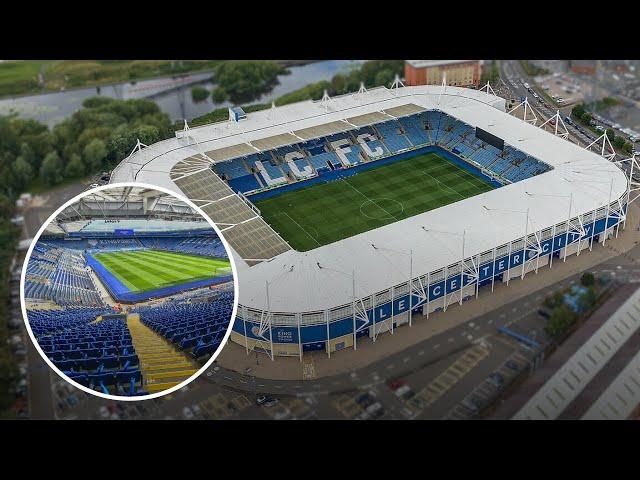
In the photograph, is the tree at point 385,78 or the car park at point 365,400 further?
the tree at point 385,78

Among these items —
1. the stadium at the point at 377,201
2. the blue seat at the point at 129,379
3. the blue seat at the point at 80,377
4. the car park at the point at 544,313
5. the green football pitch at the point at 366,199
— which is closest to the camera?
the blue seat at the point at 129,379

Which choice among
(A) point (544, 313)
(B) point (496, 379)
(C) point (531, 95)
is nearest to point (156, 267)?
(B) point (496, 379)

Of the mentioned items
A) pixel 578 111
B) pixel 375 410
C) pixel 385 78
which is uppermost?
pixel 385 78

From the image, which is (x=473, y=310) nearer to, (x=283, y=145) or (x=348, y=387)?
(x=348, y=387)

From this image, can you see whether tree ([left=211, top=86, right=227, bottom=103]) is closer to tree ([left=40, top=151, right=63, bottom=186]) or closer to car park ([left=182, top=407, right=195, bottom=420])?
tree ([left=40, top=151, right=63, bottom=186])

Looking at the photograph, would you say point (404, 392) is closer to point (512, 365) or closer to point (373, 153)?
point (512, 365)

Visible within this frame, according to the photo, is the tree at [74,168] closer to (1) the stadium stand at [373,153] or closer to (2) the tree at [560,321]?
(1) the stadium stand at [373,153]

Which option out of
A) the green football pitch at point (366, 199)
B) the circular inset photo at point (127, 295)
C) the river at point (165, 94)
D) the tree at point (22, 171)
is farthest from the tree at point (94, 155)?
the circular inset photo at point (127, 295)
